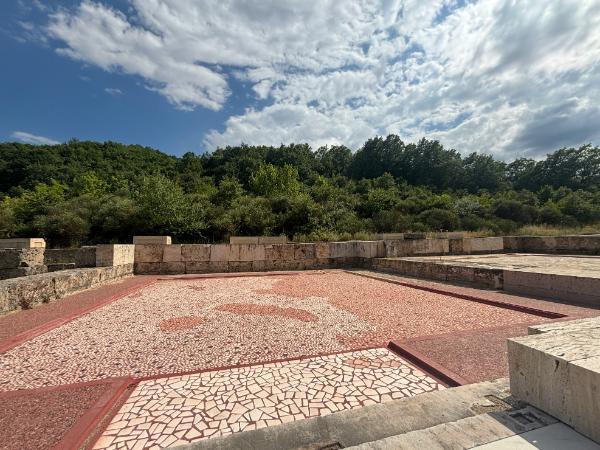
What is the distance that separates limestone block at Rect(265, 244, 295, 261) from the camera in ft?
34.4

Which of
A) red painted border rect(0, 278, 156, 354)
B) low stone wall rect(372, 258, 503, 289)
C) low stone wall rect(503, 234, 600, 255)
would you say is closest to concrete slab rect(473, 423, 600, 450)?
red painted border rect(0, 278, 156, 354)

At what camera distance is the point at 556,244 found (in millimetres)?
11711

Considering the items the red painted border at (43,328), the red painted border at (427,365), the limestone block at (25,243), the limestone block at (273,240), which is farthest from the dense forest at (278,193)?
the red painted border at (427,365)

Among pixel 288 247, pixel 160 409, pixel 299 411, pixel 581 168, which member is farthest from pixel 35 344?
pixel 581 168

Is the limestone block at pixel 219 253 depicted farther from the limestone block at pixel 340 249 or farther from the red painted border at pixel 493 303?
the red painted border at pixel 493 303

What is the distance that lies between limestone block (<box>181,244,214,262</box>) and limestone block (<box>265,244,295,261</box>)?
6.66 feet

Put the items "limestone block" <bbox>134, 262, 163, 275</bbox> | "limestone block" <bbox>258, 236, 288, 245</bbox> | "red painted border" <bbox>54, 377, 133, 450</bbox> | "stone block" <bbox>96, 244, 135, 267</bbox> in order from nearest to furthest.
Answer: "red painted border" <bbox>54, 377, 133, 450</bbox>, "stone block" <bbox>96, 244, 135, 267</bbox>, "limestone block" <bbox>134, 262, 163, 275</bbox>, "limestone block" <bbox>258, 236, 288, 245</bbox>

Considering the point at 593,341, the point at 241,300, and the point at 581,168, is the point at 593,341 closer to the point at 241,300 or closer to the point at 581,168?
the point at 241,300

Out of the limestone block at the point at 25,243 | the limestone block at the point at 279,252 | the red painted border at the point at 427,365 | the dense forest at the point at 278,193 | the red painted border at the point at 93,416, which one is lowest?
the red painted border at the point at 93,416

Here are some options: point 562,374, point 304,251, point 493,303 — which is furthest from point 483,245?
point 562,374

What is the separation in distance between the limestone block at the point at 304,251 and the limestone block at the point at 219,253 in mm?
2444

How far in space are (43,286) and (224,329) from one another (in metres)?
4.25

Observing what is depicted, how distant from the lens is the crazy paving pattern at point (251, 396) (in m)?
1.94

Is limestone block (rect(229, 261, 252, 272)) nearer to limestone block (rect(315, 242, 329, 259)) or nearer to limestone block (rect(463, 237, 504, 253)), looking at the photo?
limestone block (rect(315, 242, 329, 259))
